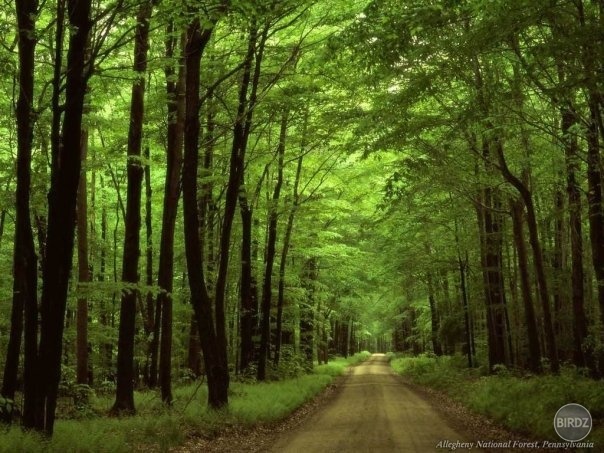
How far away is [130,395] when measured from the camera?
12.0 meters

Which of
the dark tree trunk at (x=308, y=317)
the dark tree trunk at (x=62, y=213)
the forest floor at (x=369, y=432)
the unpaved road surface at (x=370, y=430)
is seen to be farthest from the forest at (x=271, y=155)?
the unpaved road surface at (x=370, y=430)

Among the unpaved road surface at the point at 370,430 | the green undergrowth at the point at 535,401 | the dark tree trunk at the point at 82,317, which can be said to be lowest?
the unpaved road surface at the point at 370,430

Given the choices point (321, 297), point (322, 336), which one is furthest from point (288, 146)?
point (322, 336)

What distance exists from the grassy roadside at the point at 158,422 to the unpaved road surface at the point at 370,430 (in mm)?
1254

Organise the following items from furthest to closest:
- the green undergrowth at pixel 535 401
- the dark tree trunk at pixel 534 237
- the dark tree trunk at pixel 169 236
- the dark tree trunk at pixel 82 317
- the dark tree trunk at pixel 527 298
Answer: the dark tree trunk at pixel 527 298
the dark tree trunk at pixel 534 237
the dark tree trunk at pixel 82 317
the dark tree trunk at pixel 169 236
the green undergrowth at pixel 535 401

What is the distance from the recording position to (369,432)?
10.9 meters

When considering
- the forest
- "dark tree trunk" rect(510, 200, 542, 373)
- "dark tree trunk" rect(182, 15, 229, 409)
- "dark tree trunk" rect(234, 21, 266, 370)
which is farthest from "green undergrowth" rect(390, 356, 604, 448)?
"dark tree trunk" rect(234, 21, 266, 370)

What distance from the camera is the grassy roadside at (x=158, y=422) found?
24.6ft

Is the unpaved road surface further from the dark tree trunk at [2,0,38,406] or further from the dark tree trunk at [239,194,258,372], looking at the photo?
the dark tree trunk at [239,194,258,372]

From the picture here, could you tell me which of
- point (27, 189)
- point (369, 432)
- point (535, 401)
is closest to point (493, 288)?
point (535, 401)

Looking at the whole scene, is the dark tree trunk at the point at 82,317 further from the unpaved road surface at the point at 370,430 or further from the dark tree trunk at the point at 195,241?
the unpaved road surface at the point at 370,430

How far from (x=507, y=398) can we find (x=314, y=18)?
11.2m

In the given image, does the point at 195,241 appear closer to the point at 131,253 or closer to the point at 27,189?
the point at 131,253

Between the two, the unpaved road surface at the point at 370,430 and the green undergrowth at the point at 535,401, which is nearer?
the unpaved road surface at the point at 370,430
